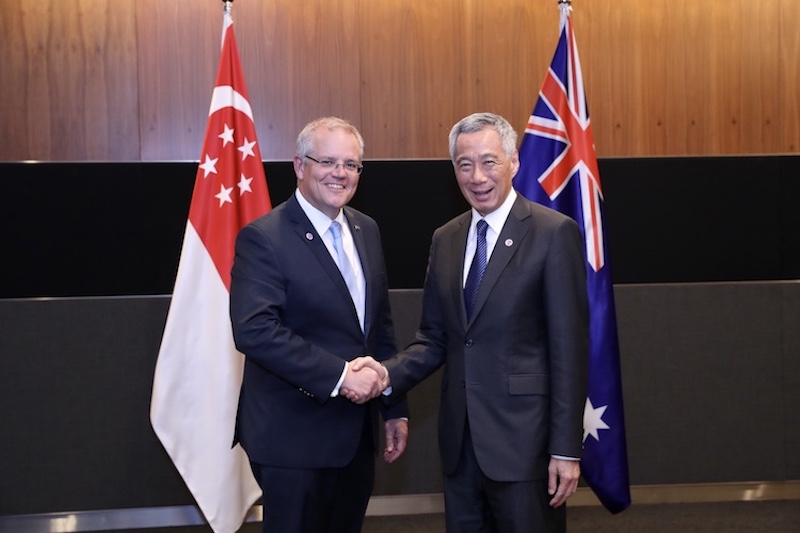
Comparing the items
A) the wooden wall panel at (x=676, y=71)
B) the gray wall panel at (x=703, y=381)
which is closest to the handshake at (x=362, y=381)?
the gray wall panel at (x=703, y=381)

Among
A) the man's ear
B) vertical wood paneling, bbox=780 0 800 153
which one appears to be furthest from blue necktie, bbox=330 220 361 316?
vertical wood paneling, bbox=780 0 800 153

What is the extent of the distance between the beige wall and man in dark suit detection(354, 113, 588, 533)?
6.97ft

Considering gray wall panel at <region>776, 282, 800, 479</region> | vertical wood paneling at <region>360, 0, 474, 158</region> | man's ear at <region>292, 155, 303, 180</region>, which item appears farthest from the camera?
vertical wood paneling at <region>360, 0, 474, 158</region>

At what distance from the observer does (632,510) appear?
414cm

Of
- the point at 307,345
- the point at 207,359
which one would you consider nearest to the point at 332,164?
the point at 307,345

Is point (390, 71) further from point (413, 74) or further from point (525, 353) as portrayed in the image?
point (525, 353)

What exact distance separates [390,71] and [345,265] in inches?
86.9

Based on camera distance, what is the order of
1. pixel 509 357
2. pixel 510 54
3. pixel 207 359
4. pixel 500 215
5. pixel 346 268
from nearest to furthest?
pixel 509 357
pixel 500 215
pixel 346 268
pixel 207 359
pixel 510 54

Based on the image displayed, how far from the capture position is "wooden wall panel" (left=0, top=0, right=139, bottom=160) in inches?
163

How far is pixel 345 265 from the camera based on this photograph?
2459mm

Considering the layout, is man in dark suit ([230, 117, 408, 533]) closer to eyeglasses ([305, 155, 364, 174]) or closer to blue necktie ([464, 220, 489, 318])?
eyeglasses ([305, 155, 364, 174])

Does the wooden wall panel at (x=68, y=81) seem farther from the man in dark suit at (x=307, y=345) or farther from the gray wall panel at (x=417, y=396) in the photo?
the man in dark suit at (x=307, y=345)

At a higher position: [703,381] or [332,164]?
[332,164]

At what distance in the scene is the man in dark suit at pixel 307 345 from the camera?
7.41 ft
